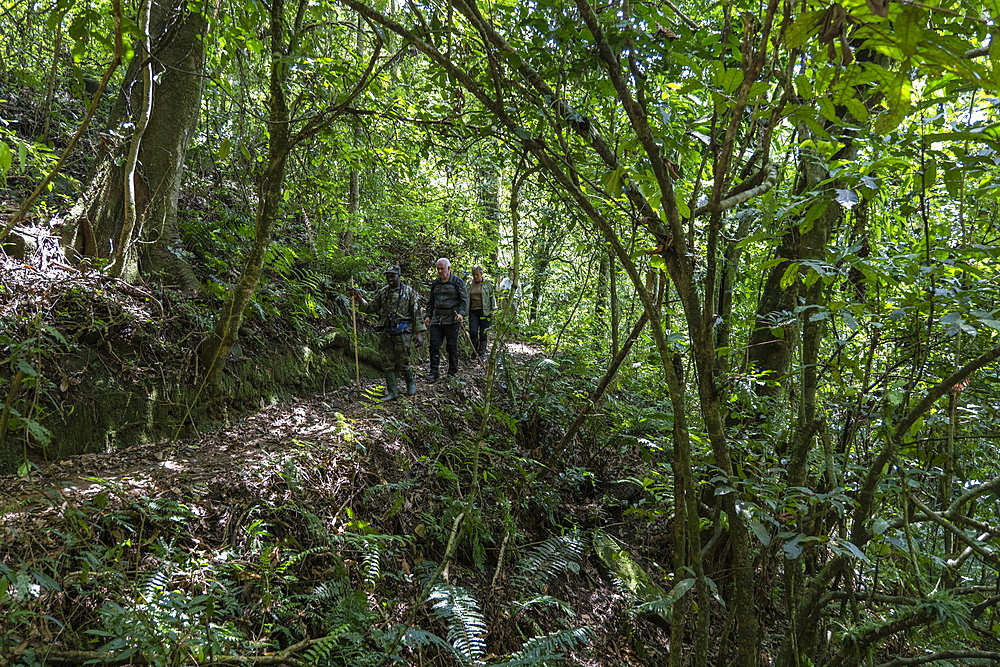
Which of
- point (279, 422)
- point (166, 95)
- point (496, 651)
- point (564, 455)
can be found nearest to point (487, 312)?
point (564, 455)

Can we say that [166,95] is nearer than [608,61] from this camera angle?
No

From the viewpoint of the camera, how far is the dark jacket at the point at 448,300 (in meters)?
9.24

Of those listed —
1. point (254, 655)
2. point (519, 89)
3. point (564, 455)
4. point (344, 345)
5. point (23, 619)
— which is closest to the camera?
point (519, 89)

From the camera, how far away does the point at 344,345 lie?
8.92m

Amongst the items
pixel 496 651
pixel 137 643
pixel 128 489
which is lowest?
pixel 496 651

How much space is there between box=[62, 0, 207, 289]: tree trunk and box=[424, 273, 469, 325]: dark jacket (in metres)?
3.68

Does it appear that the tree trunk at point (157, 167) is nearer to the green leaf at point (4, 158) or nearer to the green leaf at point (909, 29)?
the green leaf at point (4, 158)

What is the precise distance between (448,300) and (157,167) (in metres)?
4.40

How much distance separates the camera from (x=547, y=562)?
5.61 m

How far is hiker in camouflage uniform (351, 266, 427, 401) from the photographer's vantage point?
818 cm

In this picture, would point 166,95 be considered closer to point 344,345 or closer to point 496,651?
point 344,345

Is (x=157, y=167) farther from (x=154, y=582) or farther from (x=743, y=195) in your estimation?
(x=743, y=195)

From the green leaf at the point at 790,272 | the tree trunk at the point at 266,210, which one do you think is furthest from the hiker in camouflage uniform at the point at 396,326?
the green leaf at the point at 790,272

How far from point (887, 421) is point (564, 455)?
5167 millimetres
